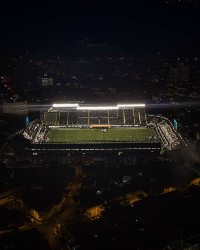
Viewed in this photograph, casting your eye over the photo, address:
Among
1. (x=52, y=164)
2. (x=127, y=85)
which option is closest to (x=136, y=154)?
(x=52, y=164)

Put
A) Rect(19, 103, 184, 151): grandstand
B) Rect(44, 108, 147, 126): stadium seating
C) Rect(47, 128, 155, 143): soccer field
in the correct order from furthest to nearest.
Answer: Rect(44, 108, 147, 126): stadium seating, Rect(47, 128, 155, 143): soccer field, Rect(19, 103, 184, 151): grandstand

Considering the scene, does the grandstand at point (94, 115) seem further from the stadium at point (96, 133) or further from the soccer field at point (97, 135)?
the soccer field at point (97, 135)

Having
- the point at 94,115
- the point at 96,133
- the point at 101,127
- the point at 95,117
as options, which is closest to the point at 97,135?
the point at 96,133

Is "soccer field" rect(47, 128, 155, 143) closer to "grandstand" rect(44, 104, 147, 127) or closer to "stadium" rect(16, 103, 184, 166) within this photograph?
"stadium" rect(16, 103, 184, 166)

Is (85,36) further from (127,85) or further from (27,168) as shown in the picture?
(27,168)

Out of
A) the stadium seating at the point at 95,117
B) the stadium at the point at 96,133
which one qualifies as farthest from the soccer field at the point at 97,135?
the stadium seating at the point at 95,117

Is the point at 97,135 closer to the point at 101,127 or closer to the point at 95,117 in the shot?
the point at 101,127

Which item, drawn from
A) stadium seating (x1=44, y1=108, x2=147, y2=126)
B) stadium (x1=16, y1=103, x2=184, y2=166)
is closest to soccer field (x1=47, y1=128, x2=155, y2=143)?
stadium (x1=16, y1=103, x2=184, y2=166)
